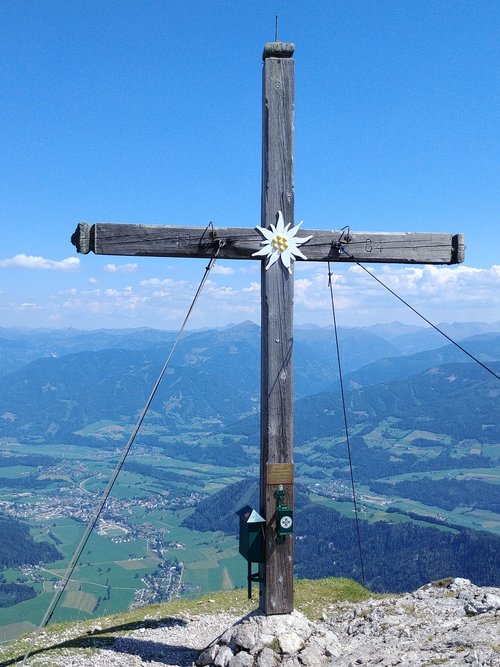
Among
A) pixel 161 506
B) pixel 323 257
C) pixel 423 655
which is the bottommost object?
pixel 161 506

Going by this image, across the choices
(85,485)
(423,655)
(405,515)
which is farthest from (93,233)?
(85,485)

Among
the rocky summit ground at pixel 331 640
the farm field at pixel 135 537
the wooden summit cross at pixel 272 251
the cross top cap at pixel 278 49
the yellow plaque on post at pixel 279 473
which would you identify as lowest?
the farm field at pixel 135 537

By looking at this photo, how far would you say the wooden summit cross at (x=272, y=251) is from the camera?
7.73 meters

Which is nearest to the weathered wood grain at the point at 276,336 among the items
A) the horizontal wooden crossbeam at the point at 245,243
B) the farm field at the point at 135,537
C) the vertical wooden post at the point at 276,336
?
the vertical wooden post at the point at 276,336

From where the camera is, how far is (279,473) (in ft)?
25.4

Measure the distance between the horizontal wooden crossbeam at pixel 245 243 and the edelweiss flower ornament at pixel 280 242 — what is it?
0.10m

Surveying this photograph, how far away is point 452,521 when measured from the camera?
5728 inches

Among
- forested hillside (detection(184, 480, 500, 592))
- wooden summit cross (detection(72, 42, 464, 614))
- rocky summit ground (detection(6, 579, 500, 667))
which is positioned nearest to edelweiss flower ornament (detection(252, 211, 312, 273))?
wooden summit cross (detection(72, 42, 464, 614))

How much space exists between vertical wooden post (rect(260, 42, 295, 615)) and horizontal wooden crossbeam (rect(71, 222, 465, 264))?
1.44ft

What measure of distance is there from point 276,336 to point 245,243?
1249 millimetres

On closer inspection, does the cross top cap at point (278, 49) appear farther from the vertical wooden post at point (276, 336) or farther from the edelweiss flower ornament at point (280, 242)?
the edelweiss flower ornament at point (280, 242)

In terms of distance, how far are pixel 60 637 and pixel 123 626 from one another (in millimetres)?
980

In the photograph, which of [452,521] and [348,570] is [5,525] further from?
[452,521]

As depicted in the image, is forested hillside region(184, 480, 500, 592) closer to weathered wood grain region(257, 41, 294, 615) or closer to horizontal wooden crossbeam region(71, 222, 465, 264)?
weathered wood grain region(257, 41, 294, 615)
